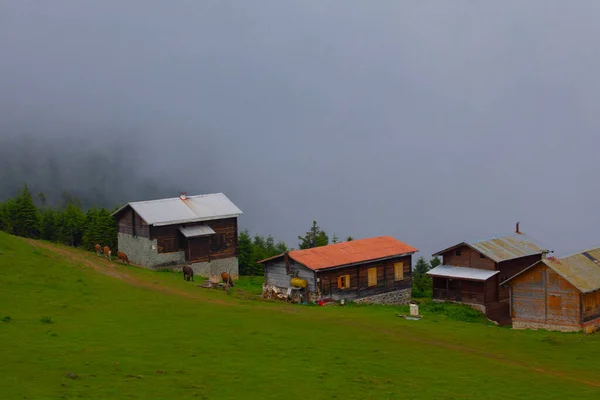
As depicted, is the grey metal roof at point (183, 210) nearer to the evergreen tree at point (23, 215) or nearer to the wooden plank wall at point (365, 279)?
the evergreen tree at point (23, 215)

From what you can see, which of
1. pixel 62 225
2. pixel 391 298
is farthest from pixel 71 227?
pixel 391 298

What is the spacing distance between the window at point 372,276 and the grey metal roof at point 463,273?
5372 mm

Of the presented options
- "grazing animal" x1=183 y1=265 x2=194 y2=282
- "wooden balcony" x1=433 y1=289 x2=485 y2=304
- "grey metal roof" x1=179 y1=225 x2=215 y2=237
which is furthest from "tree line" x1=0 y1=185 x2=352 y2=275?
"wooden balcony" x1=433 y1=289 x2=485 y2=304

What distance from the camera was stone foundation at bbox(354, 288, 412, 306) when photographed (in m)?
63.6

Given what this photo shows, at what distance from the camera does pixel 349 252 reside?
63.8 metres

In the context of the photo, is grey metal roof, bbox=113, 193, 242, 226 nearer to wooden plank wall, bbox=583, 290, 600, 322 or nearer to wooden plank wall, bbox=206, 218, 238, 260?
wooden plank wall, bbox=206, 218, 238, 260

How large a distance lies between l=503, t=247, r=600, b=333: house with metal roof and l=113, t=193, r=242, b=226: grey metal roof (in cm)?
2853

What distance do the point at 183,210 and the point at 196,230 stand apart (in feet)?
8.41

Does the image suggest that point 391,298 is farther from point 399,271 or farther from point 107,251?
point 107,251

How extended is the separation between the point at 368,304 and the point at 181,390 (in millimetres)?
34488

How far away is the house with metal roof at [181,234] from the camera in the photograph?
69.4m

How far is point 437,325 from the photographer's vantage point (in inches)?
1959

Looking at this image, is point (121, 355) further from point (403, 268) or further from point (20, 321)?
point (403, 268)

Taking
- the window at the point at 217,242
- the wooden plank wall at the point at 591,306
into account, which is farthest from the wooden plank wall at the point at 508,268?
the window at the point at 217,242
